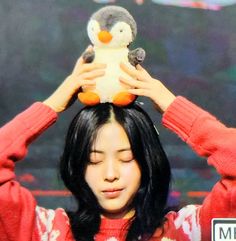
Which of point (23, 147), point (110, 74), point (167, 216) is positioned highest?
point (110, 74)

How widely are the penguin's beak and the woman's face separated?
12 cm

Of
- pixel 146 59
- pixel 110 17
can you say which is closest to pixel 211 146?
pixel 110 17

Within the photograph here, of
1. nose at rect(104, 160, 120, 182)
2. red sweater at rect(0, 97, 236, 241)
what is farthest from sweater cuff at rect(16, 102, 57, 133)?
nose at rect(104, 160, 120, 182)

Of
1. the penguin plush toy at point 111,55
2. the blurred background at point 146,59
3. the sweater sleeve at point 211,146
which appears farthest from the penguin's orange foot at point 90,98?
the blurred background at point 146,59

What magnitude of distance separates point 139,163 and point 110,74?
14 centimetres

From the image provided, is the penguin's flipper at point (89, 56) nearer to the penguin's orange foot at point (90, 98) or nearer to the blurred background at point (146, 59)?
the penguin's orange foot at point (90, 98)

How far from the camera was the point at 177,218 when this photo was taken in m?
0.96

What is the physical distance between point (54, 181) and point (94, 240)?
39 cm

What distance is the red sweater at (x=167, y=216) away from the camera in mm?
885

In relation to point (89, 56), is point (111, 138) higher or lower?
lower

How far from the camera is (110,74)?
3.00 feet

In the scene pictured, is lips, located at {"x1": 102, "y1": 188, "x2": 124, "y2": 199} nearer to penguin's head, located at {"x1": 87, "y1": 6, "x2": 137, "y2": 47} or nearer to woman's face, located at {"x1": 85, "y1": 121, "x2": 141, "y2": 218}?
woman's face, located at {"x1": 85, "y1": 121, "x2": 141, "y2": 218}

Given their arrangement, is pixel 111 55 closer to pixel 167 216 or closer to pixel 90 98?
pixel 90 98

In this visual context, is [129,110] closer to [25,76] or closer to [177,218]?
[177,218]
